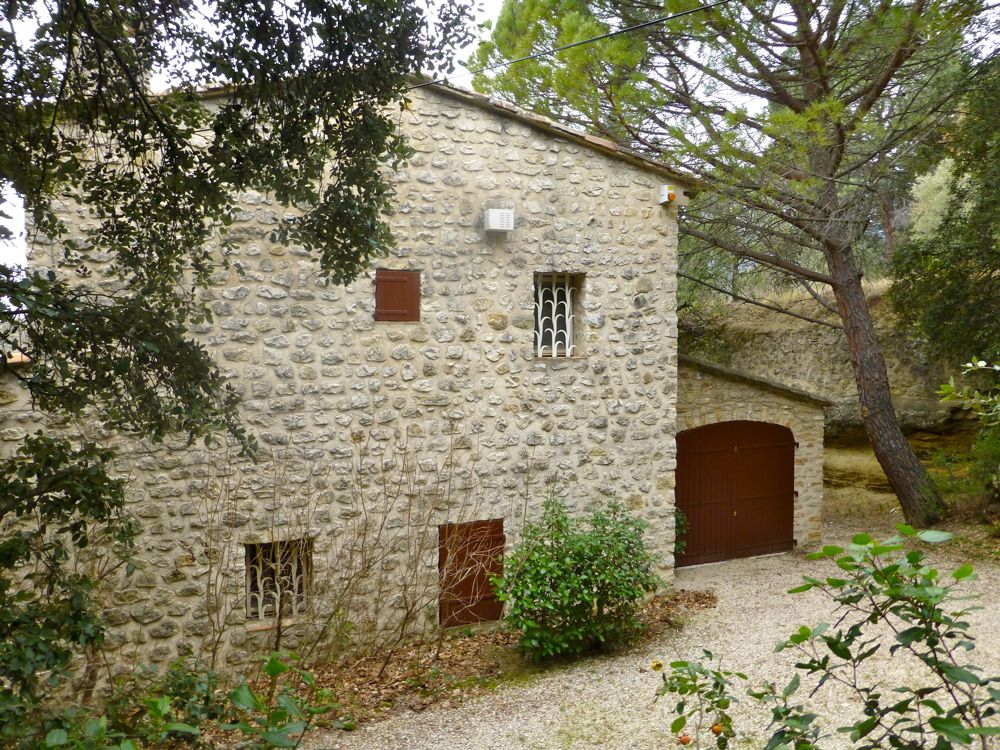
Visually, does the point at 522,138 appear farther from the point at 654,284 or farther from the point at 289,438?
the point at 289,438

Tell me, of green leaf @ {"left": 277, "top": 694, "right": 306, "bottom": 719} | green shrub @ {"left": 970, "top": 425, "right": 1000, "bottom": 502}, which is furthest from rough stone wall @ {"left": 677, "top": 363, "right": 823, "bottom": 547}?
green leaf @ {"left": 277, "top": 694, "right": 306, "bottom": 719}

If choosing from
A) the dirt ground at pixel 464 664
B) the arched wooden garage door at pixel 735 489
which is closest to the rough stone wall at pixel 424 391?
the dirt ground at pixel 464 664

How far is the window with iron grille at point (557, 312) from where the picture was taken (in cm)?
655

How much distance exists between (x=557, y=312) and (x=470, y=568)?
244cm

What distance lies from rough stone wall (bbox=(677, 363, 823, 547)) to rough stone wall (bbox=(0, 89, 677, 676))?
112cm

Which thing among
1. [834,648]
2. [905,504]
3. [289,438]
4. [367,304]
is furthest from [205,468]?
[905,504]

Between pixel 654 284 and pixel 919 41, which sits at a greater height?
pixel 919 41

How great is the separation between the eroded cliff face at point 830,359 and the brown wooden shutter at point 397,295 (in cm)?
674

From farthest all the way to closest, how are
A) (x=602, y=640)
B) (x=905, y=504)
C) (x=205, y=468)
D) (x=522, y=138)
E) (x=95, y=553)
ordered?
(x=905, y=504) < (x=522, y=138) < (x=602, y=640) < (x=205, y=468) < (x=95, y=553)

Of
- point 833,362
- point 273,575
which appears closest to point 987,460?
point 833,362

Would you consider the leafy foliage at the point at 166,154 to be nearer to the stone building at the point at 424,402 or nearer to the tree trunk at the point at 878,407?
the stone building at the point at 424,402

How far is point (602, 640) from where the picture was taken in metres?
5.77

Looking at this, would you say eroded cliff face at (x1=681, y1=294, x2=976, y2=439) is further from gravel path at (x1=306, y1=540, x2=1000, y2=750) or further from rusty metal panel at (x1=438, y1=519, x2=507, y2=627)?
rusty metal panel at (x1=438, y1=519, x2=507, y2=627)

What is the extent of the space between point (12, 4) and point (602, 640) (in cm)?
541
